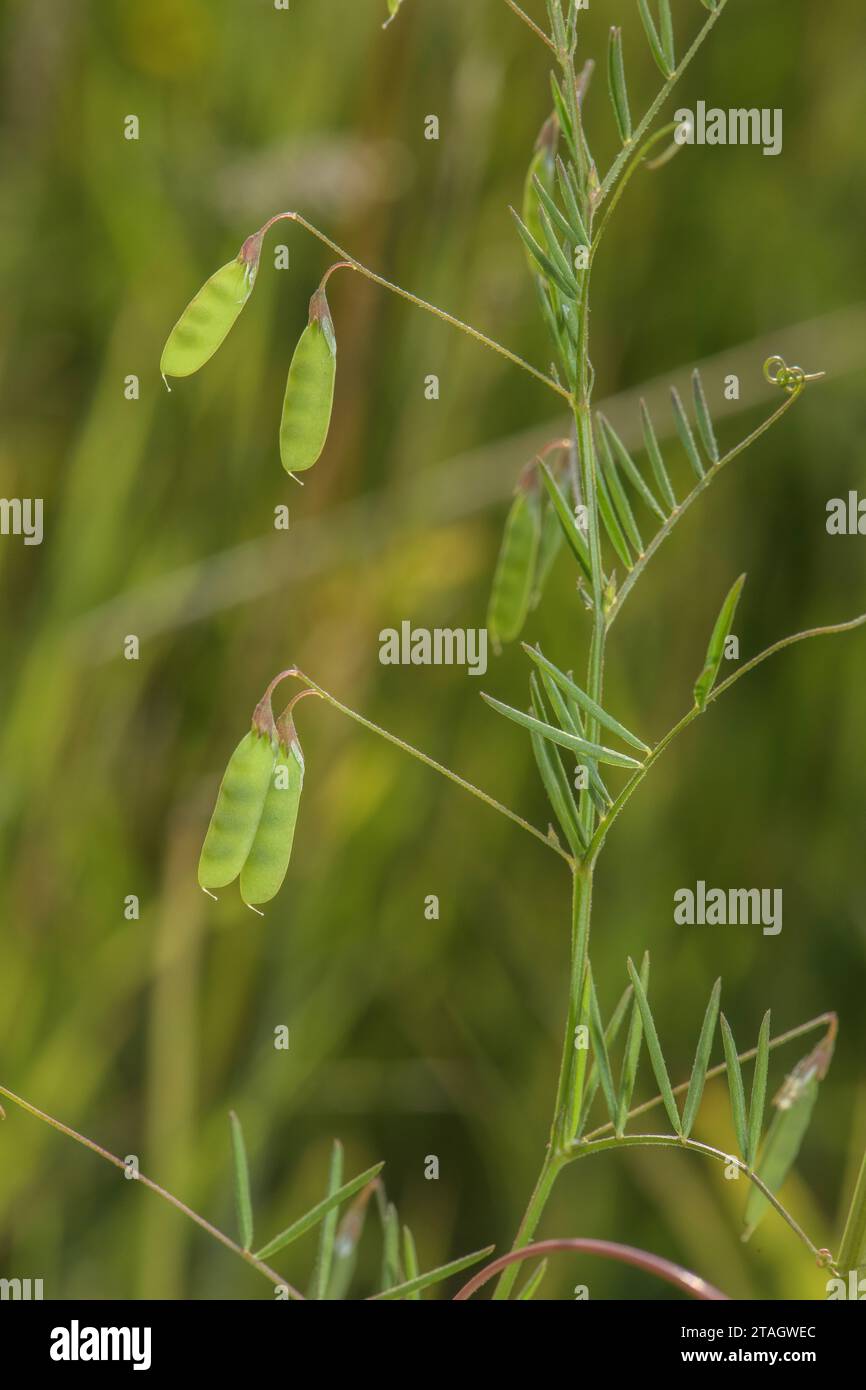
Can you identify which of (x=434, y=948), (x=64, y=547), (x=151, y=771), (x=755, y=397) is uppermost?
(x=755, y=397)

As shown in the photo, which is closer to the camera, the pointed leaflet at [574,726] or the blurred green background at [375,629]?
the pointed leaflet at [574,726]

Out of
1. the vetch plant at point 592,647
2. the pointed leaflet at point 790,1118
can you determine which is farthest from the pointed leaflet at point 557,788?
the pointed leaflet at point 790,1118

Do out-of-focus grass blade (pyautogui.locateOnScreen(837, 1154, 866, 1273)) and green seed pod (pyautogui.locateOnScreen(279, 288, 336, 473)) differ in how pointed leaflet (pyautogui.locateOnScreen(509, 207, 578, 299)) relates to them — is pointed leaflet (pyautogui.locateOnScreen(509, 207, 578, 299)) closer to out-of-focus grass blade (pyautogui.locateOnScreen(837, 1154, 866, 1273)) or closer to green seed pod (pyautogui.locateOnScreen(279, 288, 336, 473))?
green seed pod (pyautogui.locateOnScreen(279, 288, 336, 473))

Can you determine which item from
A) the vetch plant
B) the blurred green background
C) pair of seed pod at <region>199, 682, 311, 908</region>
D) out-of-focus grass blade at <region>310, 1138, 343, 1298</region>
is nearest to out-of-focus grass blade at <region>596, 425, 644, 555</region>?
the vetch plant

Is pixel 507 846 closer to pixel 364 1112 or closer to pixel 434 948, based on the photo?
pixel 434 948

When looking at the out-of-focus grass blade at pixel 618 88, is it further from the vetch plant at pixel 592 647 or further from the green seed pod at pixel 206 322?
the green seed pod at pixel 206 322
